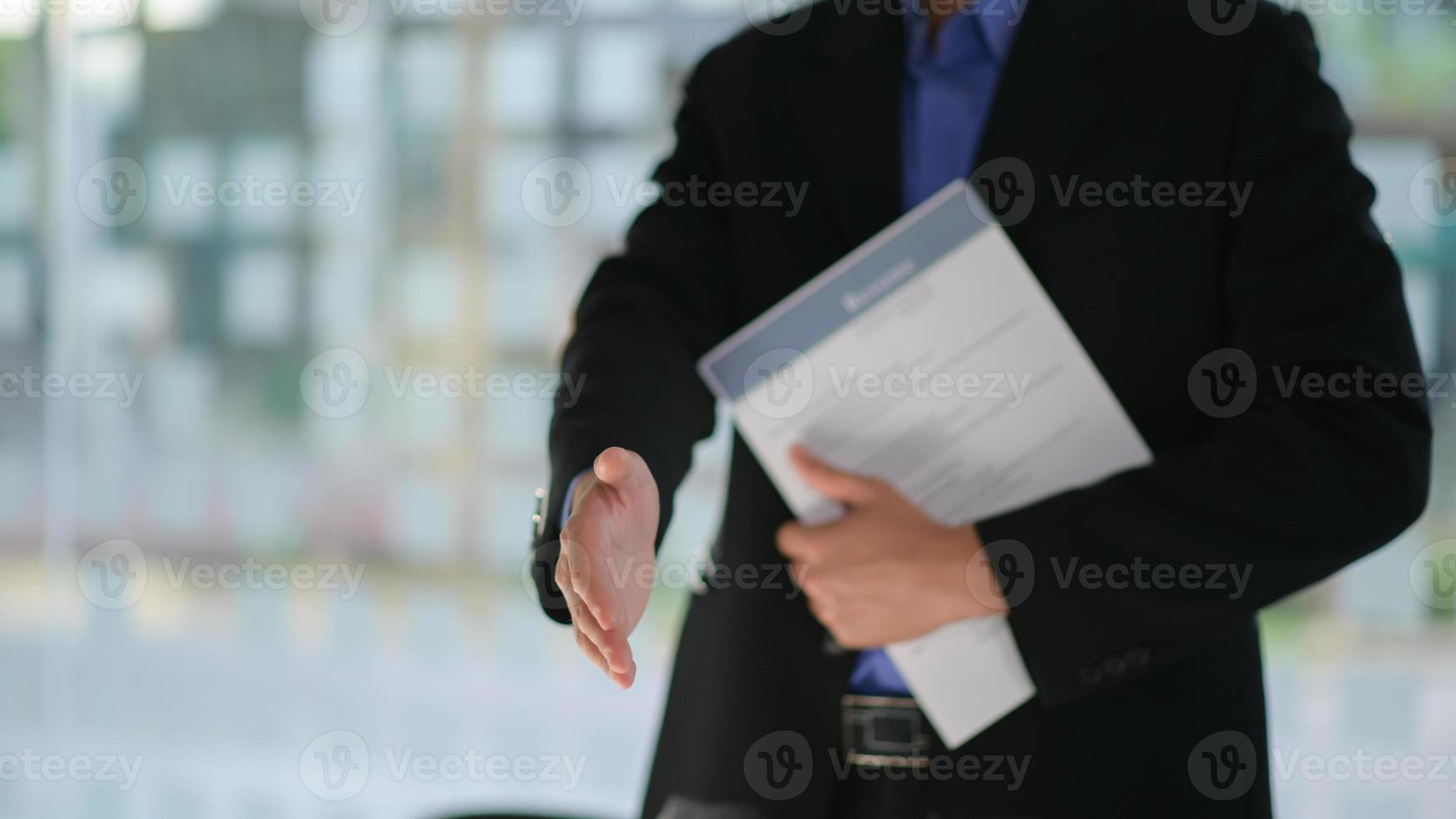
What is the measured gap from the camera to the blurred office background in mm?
2303

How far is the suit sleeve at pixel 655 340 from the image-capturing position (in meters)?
0.76

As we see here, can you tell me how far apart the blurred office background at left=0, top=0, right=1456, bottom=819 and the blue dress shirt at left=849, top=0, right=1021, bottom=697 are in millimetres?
1295

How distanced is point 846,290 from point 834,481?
150 millimetres

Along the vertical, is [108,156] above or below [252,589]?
above

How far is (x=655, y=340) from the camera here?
0.88 metres

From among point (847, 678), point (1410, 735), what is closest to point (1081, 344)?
point (847, 678)

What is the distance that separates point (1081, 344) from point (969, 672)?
279 mm

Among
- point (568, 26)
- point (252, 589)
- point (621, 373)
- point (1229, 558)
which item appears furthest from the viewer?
→ point (252, 589)

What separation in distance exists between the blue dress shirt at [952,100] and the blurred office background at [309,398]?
4.25ft

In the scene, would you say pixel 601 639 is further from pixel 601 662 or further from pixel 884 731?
pixel 884 731

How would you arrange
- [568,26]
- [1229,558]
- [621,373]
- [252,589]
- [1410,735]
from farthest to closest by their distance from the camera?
[252,589] < [568,26] < [1410,735] < [621,373] < [1229,558]

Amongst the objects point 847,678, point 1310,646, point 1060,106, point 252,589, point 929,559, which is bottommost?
point 252,589

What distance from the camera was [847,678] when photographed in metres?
0.86

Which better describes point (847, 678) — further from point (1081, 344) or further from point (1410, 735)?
point (1410, 735)
